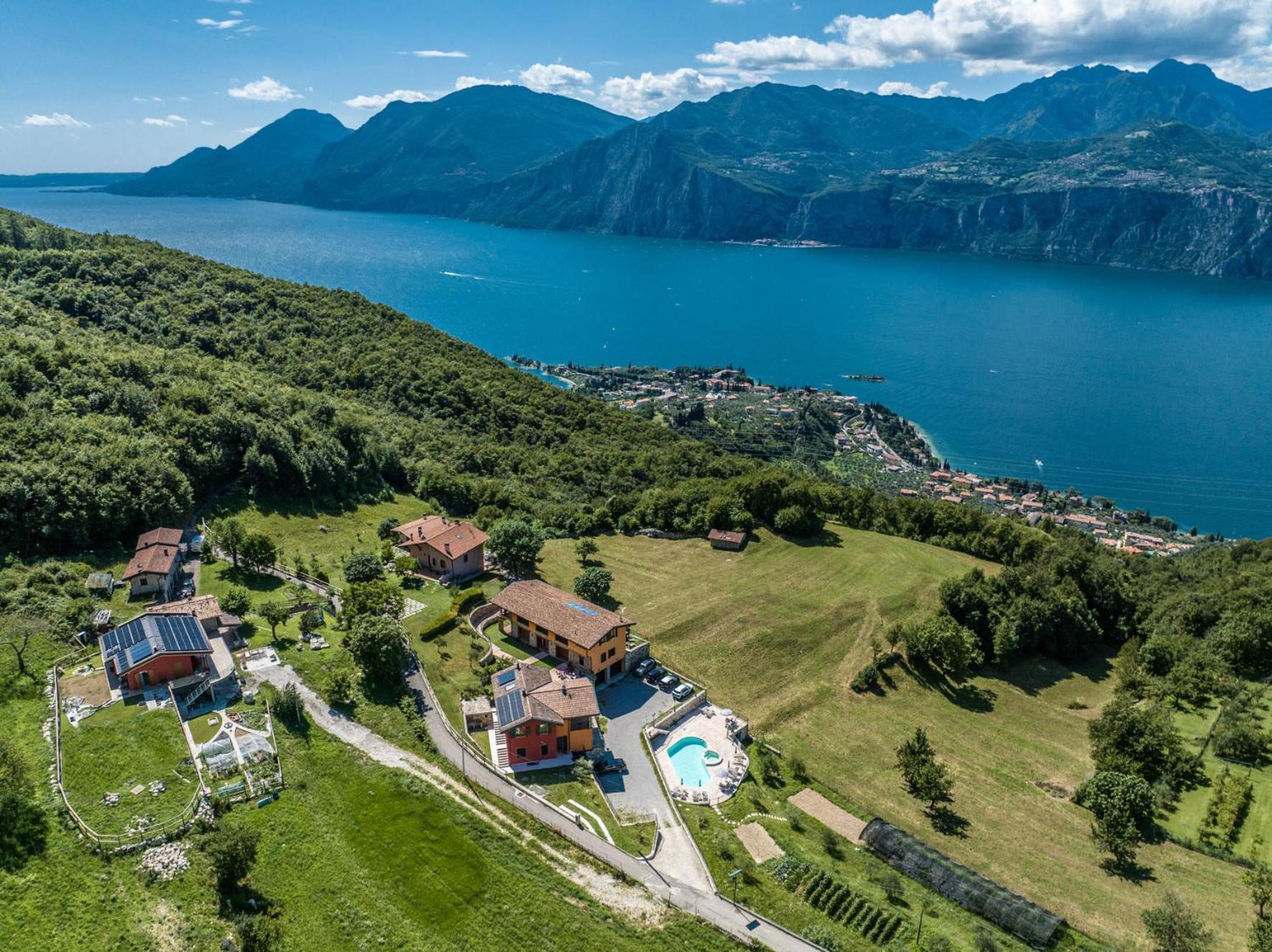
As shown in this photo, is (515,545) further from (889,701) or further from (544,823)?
Result: (889,701)

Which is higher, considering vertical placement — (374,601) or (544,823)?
(374,601)

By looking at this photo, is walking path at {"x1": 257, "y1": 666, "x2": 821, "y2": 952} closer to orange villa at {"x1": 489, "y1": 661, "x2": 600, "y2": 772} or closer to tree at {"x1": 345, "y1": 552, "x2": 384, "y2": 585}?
orange villa at {"x1": 489, "y1": 661, "x2": 600, "y2": 772}

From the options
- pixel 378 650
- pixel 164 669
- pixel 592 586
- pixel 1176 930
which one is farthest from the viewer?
pixel 592 586

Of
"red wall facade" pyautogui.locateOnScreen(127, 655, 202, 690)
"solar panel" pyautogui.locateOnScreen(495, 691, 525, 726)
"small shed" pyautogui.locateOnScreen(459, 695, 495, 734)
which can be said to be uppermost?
"red wall facade" pyautogui.locateOnScreen(127, 655, 202, 690)

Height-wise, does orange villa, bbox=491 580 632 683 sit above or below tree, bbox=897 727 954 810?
above

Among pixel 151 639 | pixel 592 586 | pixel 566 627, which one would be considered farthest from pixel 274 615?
pixel 592 586

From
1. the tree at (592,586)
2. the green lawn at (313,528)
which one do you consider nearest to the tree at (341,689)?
the green lawn at (313,528)

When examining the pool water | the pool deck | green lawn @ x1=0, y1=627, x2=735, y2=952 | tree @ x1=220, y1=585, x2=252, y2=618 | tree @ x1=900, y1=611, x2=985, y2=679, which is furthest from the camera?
tree @ x1=900, y1=611, x2=985, y2=679

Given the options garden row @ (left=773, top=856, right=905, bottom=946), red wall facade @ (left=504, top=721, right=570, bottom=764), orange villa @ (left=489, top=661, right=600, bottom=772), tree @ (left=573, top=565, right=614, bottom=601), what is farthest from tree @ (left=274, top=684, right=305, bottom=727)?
garden row @ (left=773, top=856, right=905, bottom=946)
